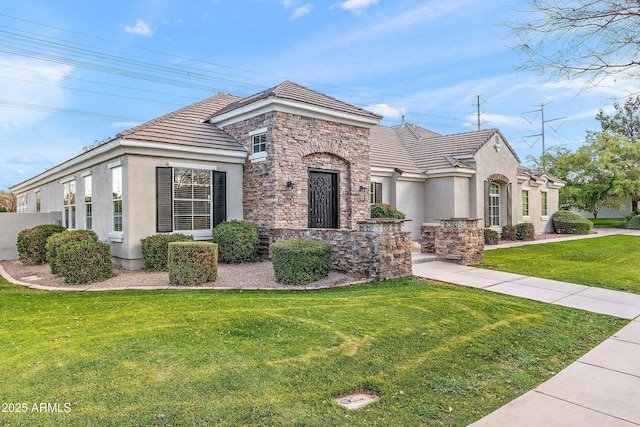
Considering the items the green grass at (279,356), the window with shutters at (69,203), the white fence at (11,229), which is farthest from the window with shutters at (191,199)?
the white fence at (11,229)

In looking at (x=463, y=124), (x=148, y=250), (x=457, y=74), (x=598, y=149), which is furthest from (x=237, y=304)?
(x=463, y=124)

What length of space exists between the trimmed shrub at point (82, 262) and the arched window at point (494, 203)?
17179mm

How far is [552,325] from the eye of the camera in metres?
5.98

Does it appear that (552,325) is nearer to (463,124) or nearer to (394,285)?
(394,285)

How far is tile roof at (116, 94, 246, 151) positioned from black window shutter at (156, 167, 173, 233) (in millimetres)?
982

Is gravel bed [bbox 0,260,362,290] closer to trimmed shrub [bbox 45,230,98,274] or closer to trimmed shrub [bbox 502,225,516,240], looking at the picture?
trimmed shrub [bbox 45,230,98,274]

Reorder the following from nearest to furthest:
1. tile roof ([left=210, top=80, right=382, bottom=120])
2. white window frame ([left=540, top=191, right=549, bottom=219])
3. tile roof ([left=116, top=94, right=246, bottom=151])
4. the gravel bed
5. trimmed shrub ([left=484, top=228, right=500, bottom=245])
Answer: the gravel bed
tile roof ([left=116, top=94, right=246, bottom=151])
tile roof ([left=210, top=80, right=382, bottom=120])
trimmed shrub ([left=484, top=228, right=500, bottom=245])
white window frame ([left=540, top=191, right=549, bottom=219])

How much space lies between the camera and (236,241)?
11.2m

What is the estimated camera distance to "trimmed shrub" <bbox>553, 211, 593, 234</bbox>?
23781 millimetres

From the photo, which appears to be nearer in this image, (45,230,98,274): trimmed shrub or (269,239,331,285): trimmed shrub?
(269,239,331,285): trimmed shrub

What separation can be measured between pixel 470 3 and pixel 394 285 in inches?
249

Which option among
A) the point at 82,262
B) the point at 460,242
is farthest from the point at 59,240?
the point at 460,242

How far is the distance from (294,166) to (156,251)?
4811 millimetres

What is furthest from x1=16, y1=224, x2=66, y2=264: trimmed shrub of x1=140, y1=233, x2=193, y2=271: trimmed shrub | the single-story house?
x1=140, y1=233, x2=193, y2=271: trimmed shrub
